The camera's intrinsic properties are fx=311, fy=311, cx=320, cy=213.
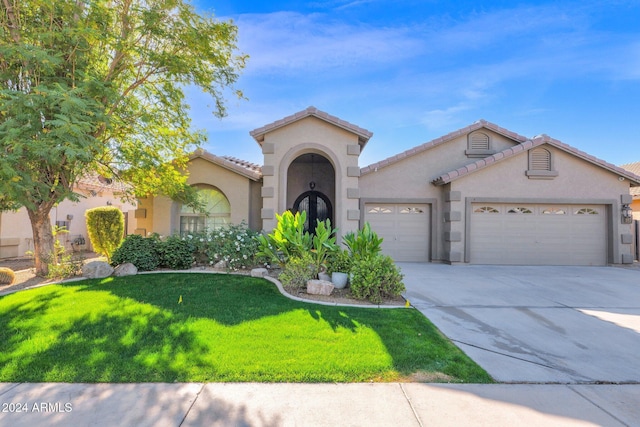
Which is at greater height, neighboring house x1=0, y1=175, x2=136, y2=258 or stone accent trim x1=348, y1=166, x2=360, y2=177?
stone accent trim x1=348, y1=166, x2=360, y2=177

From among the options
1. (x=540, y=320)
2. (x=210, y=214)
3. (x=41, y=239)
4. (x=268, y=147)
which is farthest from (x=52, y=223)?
(x=540, y=320)

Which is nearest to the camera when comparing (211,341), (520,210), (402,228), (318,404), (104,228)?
(318,404)

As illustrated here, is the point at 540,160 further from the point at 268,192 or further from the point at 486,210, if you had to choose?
the point at 268,192

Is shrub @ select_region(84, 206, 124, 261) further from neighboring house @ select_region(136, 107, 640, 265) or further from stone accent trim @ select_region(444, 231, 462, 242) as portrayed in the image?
stone accent trim @ select_region(444, 231, 462, 242)

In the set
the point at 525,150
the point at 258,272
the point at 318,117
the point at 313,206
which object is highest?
the point at 318,117

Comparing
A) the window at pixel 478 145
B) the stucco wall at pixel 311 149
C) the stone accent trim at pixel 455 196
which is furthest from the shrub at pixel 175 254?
the window at pixel 478 145

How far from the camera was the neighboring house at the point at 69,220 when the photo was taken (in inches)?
479

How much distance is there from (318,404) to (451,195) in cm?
1081

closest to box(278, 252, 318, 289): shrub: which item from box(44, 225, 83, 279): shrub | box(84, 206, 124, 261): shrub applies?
box(44, 225, 83, 279): shrub

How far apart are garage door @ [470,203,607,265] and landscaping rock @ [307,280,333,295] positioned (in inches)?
311

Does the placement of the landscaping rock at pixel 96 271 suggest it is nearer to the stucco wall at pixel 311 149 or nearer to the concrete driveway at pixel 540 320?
the stucco wall at pixel 311 149

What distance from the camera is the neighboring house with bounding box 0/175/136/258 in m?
12.2

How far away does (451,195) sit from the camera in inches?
480

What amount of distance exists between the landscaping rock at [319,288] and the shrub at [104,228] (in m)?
8.75
